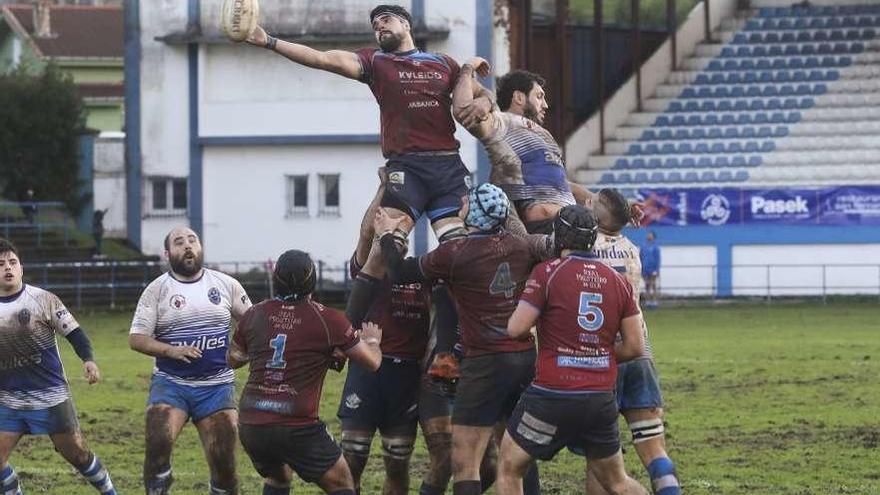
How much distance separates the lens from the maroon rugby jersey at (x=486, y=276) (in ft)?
38.7

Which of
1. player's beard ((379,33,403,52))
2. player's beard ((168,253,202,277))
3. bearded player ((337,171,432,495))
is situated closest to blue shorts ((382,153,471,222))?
bearded player ((337,171,432,495))

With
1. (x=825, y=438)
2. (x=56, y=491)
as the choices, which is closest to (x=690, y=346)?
(x=825, y=438)

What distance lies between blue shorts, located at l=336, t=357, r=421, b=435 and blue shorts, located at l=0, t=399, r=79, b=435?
2.04 meters

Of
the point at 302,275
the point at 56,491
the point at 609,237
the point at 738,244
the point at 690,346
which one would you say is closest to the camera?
the point at 302,275

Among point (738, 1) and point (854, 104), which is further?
point (738, 1)

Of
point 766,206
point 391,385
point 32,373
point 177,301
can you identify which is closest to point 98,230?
point 766,206

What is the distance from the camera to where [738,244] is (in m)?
38.5

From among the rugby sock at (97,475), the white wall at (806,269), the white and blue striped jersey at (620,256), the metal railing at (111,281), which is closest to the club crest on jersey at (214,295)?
the rugby sock at (97,475)

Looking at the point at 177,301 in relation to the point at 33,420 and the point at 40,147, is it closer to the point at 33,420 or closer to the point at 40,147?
the point at 33,420

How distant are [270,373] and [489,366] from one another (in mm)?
1451

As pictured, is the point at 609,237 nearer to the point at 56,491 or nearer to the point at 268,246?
the point at 56,491

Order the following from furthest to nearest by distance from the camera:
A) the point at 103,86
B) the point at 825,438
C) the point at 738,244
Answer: the point at 103,86 < the point at 738,244 < the point at 825,438

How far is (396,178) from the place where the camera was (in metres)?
12.8

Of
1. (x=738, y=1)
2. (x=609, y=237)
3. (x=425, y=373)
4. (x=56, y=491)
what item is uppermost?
(x=738, y=1)
